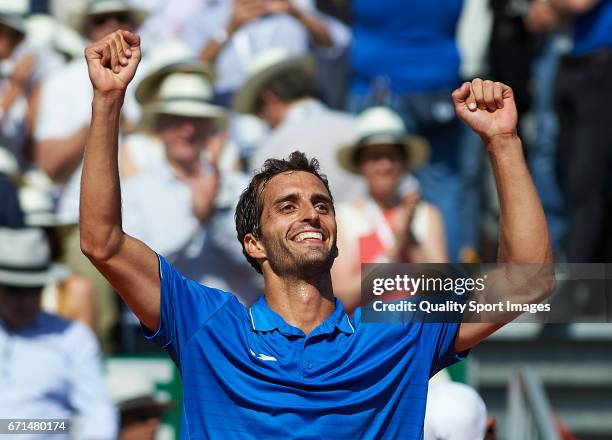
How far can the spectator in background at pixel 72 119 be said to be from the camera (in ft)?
22.5

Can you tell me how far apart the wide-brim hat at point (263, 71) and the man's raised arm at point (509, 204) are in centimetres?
343

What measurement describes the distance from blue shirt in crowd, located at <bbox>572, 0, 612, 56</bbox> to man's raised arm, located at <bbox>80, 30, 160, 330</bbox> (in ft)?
12.8

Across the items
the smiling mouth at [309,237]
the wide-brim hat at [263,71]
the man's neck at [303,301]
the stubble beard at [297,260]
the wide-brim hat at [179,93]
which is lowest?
the man's neck at [303,301]

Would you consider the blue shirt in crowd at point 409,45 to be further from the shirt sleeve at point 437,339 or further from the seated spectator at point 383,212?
the shirt sleeve at point 437,339

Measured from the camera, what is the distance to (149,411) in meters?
6.27

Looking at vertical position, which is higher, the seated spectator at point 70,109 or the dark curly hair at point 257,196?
the seated spectator at point 70,109

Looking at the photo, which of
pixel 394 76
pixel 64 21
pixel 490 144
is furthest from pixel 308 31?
pixel 490 144

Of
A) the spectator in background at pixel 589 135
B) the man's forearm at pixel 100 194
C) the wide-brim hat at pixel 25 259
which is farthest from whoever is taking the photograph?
the spectator in background at pixel 589 135

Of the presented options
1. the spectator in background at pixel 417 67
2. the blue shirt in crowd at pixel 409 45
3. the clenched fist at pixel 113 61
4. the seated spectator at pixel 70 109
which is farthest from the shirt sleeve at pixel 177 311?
the blue shirt in crowd at pixel 409 45

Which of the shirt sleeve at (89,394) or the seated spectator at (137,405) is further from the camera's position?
the seated spectator at (137,405)

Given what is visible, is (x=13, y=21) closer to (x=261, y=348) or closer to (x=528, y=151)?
(x=528, y=151)

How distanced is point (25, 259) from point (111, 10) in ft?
5.97

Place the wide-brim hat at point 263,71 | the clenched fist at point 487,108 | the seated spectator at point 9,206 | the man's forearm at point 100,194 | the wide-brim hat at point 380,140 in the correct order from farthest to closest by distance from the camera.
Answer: the wide-brim hat at point 263,71, the wide-brim hat at point 380,140, the seated spectator at point 9,206, the clenched fist at point 487,108, the man's forearm at point 100,194

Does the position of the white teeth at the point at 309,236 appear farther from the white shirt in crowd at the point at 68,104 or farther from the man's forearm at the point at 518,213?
the white shirt in crowd at the point at 68,104
